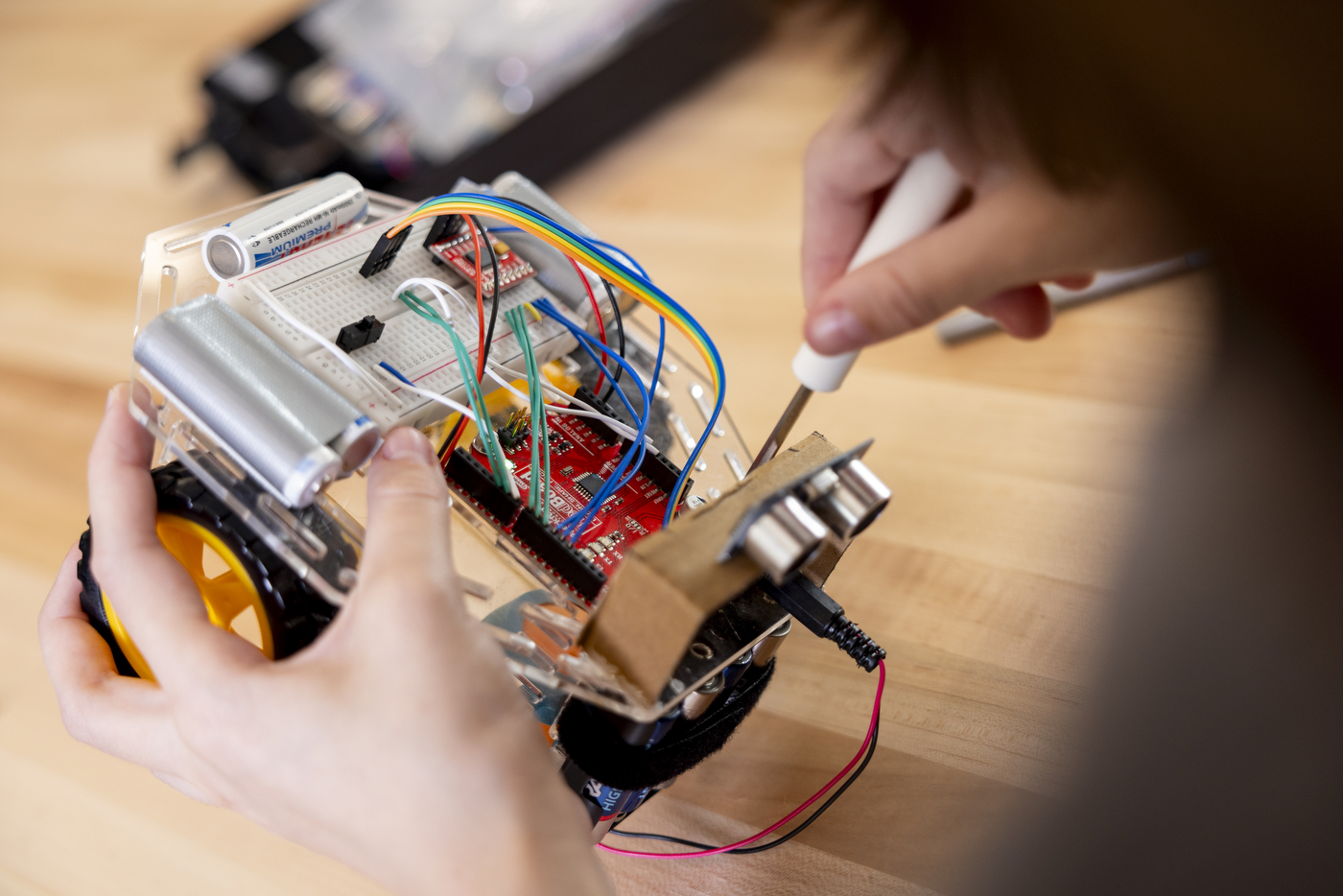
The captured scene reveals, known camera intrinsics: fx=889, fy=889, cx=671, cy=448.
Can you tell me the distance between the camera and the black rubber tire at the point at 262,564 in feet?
2.14

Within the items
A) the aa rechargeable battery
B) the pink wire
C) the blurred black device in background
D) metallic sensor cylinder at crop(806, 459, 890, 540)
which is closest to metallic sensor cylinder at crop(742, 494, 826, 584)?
metallic sensor cylinder at crop(806, 459, 890, 540)

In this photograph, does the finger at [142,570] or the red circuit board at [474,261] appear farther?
the red circuit board at [474,261]

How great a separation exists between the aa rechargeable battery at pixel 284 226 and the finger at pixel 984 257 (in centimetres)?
50

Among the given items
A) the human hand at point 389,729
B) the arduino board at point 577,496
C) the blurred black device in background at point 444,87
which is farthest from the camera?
the blurred black device in background at point 444,87

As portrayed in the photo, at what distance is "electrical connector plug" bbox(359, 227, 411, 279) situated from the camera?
0.83 meters

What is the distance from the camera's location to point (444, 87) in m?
1.56

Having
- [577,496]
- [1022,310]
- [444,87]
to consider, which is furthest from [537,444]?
[444,87]

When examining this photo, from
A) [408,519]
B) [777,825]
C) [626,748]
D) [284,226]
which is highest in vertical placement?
[284,226]

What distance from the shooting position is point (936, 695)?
2.85 feet

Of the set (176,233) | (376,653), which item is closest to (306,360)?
(176,233)

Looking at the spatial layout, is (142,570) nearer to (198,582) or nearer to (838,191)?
(198,582)

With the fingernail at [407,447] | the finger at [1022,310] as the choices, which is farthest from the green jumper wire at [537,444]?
the finger at [1022,310]

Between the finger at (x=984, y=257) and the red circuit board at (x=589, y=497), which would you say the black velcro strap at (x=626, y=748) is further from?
the finger at (x=984, y=257)

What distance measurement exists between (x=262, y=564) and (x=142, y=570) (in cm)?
8
